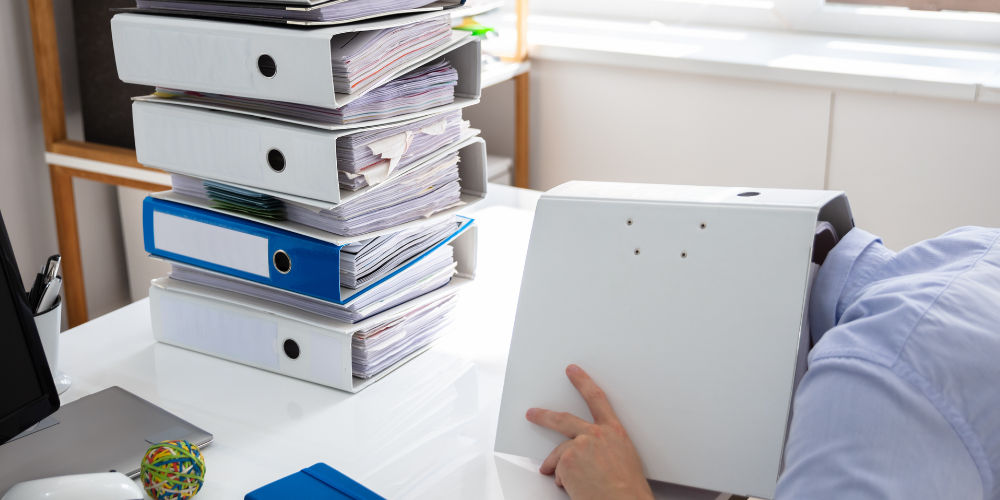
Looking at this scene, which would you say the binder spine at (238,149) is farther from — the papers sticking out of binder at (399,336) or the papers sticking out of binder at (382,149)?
the papers sticking out of binder at (399,336)

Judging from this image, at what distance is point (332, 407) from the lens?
94cm

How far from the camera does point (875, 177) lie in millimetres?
1871

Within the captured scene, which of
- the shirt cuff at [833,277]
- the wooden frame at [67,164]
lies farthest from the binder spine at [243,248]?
the wooden frame at [67,164]

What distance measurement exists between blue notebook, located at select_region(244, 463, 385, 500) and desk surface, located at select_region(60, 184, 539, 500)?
32mm

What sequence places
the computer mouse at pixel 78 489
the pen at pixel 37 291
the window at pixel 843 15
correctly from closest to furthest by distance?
the computer mouse at pixel 78 489, the pen at pixel 37 291, the window at pixel 843 15

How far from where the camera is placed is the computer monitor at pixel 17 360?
0.71 m

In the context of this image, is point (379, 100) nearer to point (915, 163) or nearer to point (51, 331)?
point (51, 331)

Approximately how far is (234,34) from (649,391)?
0.59 metres

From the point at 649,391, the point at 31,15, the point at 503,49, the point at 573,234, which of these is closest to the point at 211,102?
the point at 573,234

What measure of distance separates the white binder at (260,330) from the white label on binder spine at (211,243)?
0.05 m

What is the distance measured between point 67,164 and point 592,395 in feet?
4.95

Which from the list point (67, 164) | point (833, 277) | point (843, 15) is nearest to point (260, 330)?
point (833, 277)

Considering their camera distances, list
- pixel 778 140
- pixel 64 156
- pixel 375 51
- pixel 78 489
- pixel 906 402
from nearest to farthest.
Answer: pixel 906 402 < pixel 78 489 < pixel 375 51 < pixel 64 156 < pixel 778 140

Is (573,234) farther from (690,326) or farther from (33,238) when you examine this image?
Answer: (33,238)
